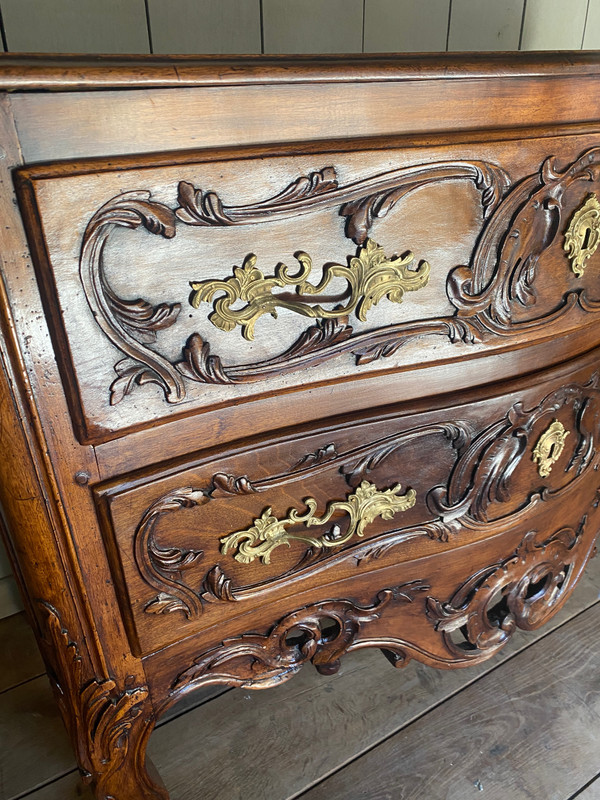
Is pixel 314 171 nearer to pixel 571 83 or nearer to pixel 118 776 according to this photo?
pixel 571 83

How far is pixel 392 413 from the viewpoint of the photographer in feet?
1.82

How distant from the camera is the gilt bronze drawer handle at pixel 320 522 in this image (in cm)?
55

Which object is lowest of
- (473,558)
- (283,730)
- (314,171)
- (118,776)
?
(283,730)

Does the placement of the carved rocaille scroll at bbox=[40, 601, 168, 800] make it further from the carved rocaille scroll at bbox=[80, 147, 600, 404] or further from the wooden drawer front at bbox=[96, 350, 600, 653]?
the carved rocaille scroll at bbox=[80, 147, 600, 404]

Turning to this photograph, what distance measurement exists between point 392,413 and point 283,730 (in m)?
0.55

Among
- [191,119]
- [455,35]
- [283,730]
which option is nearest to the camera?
[191,119]

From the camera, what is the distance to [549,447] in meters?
0.67

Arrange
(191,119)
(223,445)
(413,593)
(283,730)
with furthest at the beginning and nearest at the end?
(283,730), (413,593), (223,445), (191,119)

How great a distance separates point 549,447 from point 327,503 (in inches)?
10.3

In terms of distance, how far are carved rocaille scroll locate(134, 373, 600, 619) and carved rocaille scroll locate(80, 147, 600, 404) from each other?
9 cm

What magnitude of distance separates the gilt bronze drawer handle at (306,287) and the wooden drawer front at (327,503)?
0.11 meters

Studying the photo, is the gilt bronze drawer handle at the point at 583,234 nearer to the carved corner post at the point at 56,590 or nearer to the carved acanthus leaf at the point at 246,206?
the carved acanthus leaf at the point at 246,206

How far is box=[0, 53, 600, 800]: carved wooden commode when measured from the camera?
0.39 metres

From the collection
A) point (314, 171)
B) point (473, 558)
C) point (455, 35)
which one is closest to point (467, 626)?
point (473, 558)
